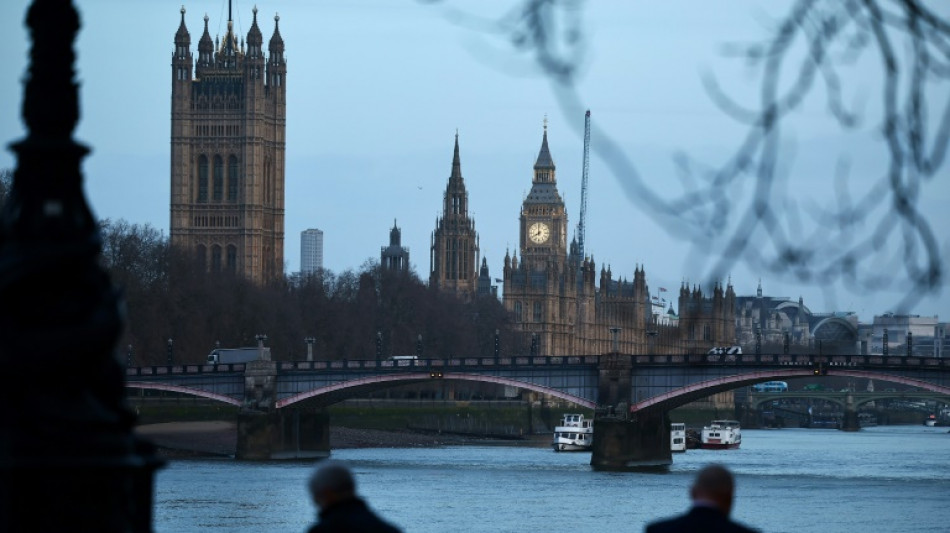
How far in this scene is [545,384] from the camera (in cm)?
7275

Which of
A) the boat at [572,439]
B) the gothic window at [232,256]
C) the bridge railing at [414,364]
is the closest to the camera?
the bridge railing at [414,364]

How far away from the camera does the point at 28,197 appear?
5.83 metres

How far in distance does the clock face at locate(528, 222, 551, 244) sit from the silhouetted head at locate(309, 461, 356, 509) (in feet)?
→ 594

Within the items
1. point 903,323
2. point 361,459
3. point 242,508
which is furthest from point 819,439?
point 903,323

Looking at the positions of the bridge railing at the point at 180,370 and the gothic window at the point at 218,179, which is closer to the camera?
the bridge railing at the point at 180,370

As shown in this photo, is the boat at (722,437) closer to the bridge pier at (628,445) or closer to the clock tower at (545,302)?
the bridge pier at (628,445)

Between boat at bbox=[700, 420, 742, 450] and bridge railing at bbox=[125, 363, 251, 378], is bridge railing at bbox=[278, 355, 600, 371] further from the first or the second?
boat at bbox=[700, 420, 742, 450]

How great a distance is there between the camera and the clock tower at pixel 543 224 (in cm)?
18788

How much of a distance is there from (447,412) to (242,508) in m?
62.8

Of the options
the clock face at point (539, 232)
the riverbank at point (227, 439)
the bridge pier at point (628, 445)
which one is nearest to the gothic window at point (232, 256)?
the riverbank at point (227, 439)

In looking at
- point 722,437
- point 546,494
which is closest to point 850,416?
point 722,437

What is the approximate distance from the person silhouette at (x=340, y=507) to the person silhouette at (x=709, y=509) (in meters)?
1.02

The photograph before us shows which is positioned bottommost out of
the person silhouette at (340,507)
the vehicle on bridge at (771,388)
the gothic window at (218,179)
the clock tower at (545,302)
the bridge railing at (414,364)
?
the vehicle on bridge at (771,388)

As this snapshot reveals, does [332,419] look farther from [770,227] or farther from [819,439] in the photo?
[770,227]
